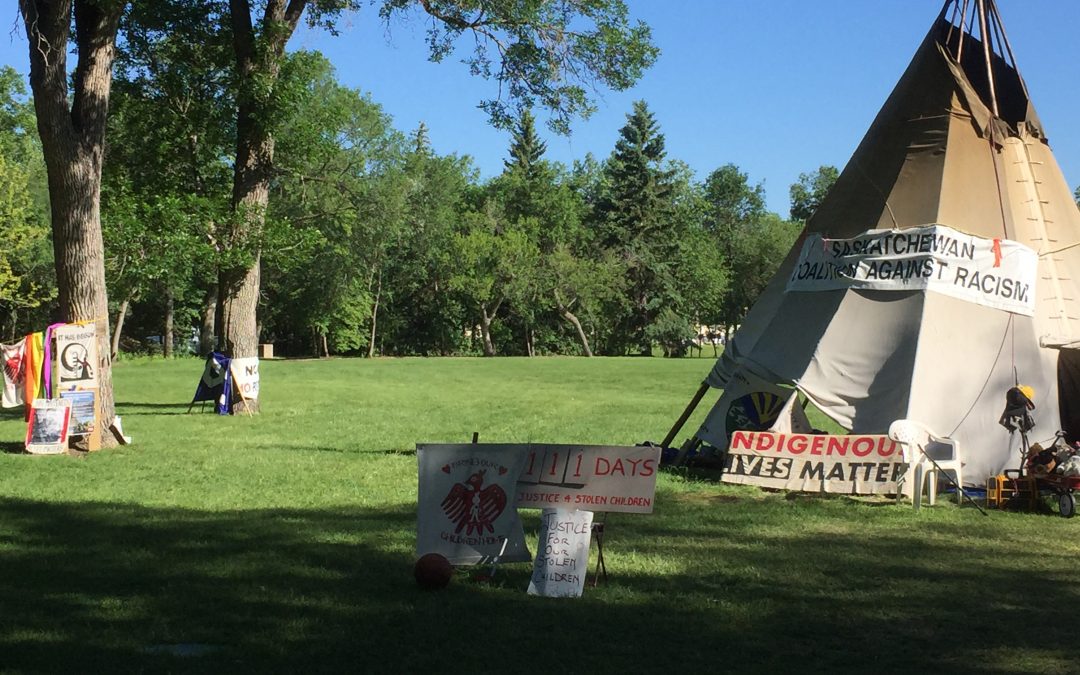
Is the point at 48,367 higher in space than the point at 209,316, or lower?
lower

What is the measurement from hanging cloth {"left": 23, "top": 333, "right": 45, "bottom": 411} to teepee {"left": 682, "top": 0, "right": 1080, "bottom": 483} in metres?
9.58

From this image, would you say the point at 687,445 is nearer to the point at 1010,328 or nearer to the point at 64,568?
the point at 1010,328

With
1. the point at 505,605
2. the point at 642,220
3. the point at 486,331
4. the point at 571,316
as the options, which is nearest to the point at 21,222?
the point at 486,331

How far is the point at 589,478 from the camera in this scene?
771 centimetres

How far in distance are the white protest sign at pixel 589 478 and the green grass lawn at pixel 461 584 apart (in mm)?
622

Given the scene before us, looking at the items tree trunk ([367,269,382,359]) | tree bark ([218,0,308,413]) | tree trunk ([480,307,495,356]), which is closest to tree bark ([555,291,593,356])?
tree trunk ([480,307,495,356])

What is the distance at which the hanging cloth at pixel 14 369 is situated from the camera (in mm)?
15266

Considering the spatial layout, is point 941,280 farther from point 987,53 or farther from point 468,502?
point 468,502

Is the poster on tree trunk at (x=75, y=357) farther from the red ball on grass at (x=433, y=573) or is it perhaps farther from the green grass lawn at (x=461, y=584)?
the red ball on grass at (x=433, y=573)

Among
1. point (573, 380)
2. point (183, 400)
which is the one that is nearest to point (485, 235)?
point (573, 380)

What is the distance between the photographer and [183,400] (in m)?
26.0

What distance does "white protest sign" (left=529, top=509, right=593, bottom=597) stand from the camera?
23.9 feet

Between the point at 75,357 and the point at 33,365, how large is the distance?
595 mm

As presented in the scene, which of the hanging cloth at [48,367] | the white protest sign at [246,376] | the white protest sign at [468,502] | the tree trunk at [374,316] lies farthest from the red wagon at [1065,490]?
the tree trunk at [374,316]
